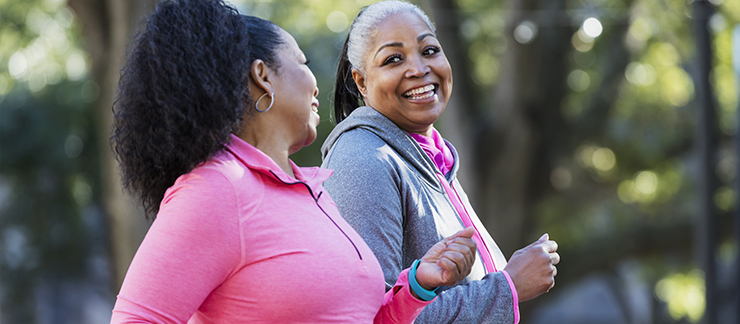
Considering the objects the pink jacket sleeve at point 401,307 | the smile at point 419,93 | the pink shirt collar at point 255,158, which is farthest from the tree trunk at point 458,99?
the pink shirt collar at point 255,158

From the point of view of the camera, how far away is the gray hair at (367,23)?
203cm

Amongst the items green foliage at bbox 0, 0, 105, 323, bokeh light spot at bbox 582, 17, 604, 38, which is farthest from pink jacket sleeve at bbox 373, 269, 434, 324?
green foliage at bbox 0, 0, 105, 323

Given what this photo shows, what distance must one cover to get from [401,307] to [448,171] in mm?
696

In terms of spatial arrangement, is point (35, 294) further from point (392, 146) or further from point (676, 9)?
point (392, 146)

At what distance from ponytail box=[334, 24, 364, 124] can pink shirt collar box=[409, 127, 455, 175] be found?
0.87 feet

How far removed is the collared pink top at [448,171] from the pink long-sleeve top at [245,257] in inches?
22.1

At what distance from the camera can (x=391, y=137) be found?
6.27ft

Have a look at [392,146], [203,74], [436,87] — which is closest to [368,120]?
[392,146]

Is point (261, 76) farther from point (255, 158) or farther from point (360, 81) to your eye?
point (360, 81)

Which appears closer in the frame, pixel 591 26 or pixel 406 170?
pixel 406 170

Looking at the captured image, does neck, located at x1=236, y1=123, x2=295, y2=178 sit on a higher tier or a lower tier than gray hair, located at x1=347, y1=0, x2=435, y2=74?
lower

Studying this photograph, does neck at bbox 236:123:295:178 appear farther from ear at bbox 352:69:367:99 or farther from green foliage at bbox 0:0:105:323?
green foliage at bbox 0:0:105:323

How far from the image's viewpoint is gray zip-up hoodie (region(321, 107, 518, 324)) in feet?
5.53

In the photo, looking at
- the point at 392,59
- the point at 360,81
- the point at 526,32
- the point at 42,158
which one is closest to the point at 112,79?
the point at 526,32
